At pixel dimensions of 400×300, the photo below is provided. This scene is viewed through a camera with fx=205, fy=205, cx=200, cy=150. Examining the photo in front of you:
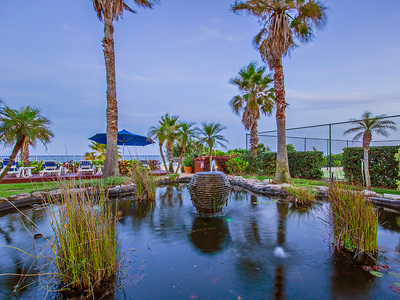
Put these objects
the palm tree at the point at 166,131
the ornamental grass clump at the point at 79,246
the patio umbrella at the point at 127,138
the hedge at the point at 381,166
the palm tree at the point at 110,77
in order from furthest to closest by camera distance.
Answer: the palm tree at the point at 166,131, the patio umbrella at the point at 127,138, the palm tree at the point at 110,77, the hedge at the point at 381,166, the ornamental grass clump at the point at 79,246

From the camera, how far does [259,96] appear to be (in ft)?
42.9

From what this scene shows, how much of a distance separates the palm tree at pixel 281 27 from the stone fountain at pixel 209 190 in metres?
4.20

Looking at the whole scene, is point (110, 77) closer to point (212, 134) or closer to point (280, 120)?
point (212, 134)

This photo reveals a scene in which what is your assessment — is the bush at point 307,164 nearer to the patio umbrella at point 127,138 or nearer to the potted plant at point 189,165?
the potted plant at point 189,165

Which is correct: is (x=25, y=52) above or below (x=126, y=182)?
above

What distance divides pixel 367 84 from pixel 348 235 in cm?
1261

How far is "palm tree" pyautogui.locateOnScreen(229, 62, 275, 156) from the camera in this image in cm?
1260

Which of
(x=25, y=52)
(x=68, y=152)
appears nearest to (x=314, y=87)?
(x=68, y=152)

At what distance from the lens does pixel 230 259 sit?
2.46 m

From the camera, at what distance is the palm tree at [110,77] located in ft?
27.1

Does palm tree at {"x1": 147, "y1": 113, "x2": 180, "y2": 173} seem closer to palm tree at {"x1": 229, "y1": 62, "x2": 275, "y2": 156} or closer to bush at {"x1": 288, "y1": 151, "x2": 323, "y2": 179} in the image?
palm tree at {"x1": 229, "y1": 62, "x2": 275, "y2": 156}

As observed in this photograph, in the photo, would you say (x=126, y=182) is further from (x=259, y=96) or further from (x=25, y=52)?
(x=25, y=52)

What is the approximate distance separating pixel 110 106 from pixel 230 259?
793cm

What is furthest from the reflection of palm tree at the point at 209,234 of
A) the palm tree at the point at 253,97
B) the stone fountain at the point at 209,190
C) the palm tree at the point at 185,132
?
the palm tree at the point at 253,97
